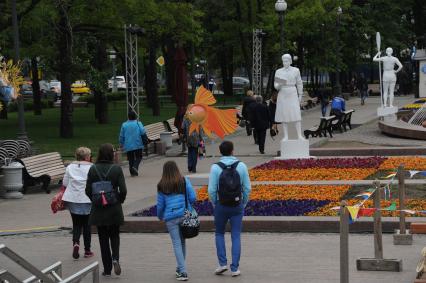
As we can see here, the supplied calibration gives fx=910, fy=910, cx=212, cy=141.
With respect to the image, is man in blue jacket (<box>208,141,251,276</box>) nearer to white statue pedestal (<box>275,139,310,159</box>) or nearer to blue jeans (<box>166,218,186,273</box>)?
blue jeans (<box>166,218,186,273</box>)

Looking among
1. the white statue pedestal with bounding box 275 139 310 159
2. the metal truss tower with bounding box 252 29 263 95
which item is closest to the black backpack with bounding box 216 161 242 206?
the white statue pedestal with bounding box 275 139 310 159

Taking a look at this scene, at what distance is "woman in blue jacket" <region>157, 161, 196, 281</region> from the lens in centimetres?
1104

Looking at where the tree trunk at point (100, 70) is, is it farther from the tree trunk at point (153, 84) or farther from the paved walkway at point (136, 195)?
the paved walkway at point (136, 195)

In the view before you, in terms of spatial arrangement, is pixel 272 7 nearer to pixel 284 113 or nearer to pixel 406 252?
pixel 284 113

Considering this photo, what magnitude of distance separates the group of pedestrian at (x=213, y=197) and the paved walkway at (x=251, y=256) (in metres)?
0.52

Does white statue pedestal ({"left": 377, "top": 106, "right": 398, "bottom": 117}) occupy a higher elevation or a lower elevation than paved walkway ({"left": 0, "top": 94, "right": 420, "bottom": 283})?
higher

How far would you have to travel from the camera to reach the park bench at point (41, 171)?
68.6 feet

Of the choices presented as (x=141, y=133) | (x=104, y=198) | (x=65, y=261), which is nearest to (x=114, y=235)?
(x=104, y=198)

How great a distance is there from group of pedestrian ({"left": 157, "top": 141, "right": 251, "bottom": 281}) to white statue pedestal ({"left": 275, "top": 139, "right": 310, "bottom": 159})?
1327cm

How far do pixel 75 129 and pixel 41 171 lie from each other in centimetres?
1806

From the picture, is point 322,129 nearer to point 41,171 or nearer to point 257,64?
point 257,64

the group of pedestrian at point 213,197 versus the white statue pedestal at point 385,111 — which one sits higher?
the group of pedestrian at point 213,197

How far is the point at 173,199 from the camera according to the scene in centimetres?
1105

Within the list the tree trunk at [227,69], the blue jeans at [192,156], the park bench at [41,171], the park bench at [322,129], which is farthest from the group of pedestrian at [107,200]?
the tree trunk at [227,69]
